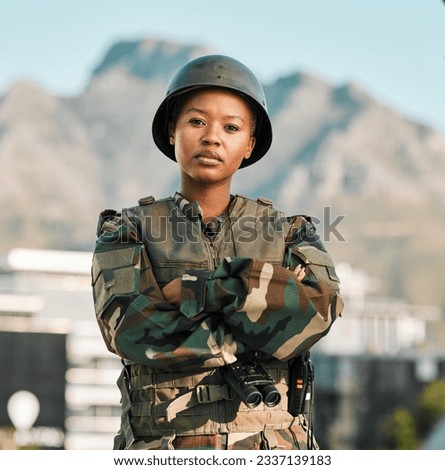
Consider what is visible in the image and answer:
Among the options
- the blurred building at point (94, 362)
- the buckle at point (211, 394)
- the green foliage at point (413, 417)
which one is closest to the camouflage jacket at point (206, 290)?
the buckle at point (211, 394)

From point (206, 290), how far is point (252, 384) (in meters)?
0.37

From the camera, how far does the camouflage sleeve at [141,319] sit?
4.05 meters

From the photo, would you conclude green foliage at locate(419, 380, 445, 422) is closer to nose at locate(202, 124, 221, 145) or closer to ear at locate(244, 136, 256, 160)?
ear at locate(244, 136, 256, 160)

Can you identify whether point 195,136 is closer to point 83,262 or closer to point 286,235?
point 286,235

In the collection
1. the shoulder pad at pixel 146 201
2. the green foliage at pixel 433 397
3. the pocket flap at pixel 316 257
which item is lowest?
the green foliage at pixel 433 397

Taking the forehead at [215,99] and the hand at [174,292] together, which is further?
the forehead at [215,99]

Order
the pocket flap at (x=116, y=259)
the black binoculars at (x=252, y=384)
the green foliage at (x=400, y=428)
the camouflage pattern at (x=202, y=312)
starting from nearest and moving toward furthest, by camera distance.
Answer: the black binoculars at (x=252, y=384)
the camouflage pattern at (x=202, y=312)
the pocket flap at (x=116, y=259)
the green foliage at (x=400, y=428)

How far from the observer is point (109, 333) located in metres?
4.20

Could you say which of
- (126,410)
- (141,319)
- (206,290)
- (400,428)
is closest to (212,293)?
Answer: (206,290)

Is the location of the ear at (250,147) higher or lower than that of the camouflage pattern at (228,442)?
higher

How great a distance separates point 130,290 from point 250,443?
703 mm

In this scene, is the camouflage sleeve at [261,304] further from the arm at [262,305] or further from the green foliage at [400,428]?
the green foliage at [400,428]

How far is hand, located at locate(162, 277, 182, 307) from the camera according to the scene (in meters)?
4.11

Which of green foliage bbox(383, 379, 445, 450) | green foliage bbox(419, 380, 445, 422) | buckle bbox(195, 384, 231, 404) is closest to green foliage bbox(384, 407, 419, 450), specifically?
green foliage bbox(383, 379, 445, 450)
